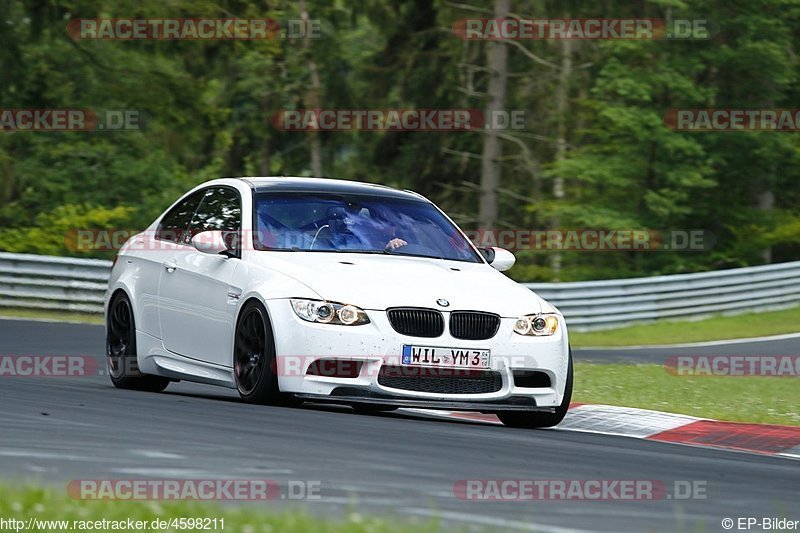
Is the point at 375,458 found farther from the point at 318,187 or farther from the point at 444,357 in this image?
the point at 318,187

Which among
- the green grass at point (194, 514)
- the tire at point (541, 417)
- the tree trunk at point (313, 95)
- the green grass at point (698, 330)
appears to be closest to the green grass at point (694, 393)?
the tire at point (541, 417)

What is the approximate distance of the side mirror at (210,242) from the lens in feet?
33.8

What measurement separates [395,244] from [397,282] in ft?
3.21

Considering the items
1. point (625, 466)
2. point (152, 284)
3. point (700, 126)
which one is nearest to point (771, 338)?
point (700, 126)

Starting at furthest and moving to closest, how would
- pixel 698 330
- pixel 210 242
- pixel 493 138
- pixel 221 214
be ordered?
pixel 493 138, pixel 698 330, pixel 221 214, pixel 210 242

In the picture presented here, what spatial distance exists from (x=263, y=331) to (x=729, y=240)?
3029 centimetres

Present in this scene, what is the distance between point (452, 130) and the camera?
42.1 m

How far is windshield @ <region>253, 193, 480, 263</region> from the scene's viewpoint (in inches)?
414

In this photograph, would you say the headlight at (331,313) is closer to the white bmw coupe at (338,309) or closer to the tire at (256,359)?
the white bmw coupe at (338,309)

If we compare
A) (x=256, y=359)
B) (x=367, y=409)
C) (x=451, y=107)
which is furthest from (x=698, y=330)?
(x=256, y=359)

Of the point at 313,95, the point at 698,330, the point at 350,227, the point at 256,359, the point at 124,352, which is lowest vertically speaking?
the point at 698,330

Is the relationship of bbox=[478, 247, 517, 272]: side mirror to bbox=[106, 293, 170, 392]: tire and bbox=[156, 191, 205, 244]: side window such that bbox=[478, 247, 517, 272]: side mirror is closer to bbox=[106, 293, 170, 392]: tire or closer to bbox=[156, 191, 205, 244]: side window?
bbox=[156, 191, 205, 244]: side window

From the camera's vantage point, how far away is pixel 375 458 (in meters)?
7.42

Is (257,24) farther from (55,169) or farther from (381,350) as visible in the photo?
(381,350)
